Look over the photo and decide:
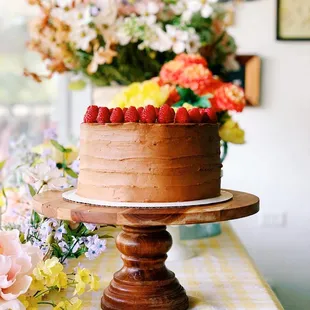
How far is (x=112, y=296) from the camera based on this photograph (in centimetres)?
97

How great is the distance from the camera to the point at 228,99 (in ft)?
4.50

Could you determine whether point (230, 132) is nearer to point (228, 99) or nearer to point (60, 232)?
point (228, 99)

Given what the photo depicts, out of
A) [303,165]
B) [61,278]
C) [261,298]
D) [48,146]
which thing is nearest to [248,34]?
[303,165]

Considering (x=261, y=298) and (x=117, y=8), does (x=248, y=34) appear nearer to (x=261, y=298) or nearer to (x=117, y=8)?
(x=117, y=8)

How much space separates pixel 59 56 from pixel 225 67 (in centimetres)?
52

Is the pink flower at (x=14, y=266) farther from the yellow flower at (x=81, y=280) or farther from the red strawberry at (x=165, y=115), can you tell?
the red strawberry at (x=165, y=115)

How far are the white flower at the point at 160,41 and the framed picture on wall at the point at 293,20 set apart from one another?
3.88 ft

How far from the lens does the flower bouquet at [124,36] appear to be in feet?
5.39

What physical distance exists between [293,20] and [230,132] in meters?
1.46

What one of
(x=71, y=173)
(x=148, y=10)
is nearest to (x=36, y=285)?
(x=71, y=173)

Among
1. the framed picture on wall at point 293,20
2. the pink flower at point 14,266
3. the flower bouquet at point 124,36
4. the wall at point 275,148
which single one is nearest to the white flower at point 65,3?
the flower bouquet at point 124,36

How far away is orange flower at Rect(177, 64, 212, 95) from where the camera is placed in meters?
1.38

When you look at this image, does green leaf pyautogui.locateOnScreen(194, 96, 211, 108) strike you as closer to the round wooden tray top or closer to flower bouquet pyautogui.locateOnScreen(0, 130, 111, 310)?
flower bouquet pyautogui.locateOnScreen(0, 130, 111, 310)

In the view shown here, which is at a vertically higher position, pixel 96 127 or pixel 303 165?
pixel 96 127
